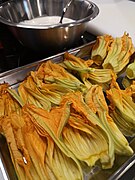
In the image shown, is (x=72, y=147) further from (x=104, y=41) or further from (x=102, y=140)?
(x=104, y=41)

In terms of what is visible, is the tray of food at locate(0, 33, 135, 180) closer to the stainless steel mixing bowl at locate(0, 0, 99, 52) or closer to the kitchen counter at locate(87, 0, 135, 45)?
the stainless steel mixing bowl at locate(0, 0, 99, 52)

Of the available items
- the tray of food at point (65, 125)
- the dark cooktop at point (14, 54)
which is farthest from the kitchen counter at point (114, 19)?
the tray of food at point (65, 125)

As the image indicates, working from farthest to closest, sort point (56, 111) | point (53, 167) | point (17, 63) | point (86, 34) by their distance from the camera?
point (86, 34), point (17, 63), point (56, 111), point (53, 167)

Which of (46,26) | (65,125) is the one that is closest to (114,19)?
(46,26)

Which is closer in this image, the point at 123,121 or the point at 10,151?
the point at 10,151

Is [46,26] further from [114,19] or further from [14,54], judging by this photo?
[114,19]

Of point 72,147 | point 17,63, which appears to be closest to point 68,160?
point 72,147
